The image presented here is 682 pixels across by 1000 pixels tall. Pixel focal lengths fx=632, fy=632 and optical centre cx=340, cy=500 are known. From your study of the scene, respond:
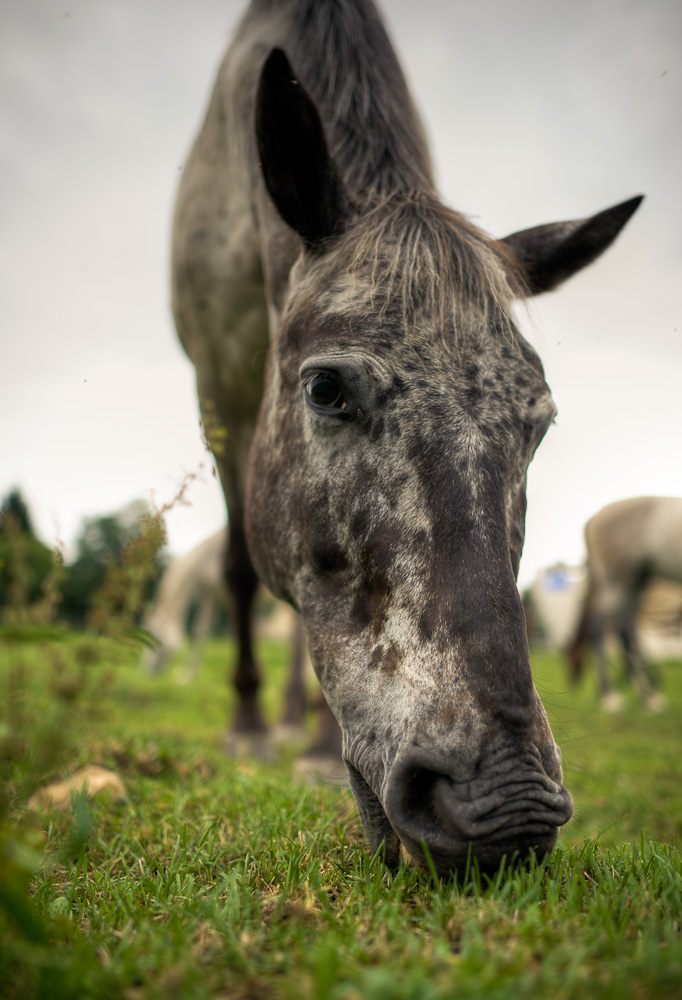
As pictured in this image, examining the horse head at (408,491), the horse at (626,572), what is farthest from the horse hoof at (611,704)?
the horse head at (408,491)

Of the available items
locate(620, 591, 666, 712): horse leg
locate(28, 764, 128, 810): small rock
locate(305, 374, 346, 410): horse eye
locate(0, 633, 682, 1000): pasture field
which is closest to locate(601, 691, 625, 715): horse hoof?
locate(620, 591, 666, 712): horse leg

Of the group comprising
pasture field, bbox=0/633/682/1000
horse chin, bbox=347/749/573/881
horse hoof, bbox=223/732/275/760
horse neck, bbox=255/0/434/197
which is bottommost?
A: horse hoof, bbox=223/732/275/760

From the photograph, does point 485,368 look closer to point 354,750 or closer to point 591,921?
point 354,750

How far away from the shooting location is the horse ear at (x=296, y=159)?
2162mm

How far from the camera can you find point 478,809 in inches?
47.6

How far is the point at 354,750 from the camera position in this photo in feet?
5.00

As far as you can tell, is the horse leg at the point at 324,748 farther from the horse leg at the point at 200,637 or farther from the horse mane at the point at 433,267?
the horse leg at the point at 200,637

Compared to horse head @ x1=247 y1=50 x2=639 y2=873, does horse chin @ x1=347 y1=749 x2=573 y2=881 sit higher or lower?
lower

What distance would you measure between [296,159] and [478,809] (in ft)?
7.01

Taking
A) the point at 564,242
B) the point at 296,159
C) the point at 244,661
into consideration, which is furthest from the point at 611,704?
the point at 296,159

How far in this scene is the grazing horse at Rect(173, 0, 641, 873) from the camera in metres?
1.30

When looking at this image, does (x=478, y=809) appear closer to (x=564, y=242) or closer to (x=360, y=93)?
(x=564, y=242)

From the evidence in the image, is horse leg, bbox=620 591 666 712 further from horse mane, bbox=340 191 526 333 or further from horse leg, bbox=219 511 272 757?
horse mane, bbox=340 191 526 333

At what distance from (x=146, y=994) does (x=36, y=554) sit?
3.33 metres
